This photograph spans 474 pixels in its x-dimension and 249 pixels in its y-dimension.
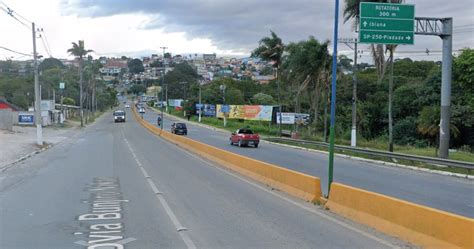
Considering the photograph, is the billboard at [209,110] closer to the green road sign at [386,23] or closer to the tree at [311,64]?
the tree at [311,64]

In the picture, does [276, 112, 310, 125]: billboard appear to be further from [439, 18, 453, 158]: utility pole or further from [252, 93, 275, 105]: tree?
[252, 93, 275, 105]: tree

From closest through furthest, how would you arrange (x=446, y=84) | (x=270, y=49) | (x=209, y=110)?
(x=446, y=84) < (x=270, y=49) < (x=209, y=110)

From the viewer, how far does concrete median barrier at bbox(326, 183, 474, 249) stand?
7848 mm

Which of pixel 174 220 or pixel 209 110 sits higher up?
pixel 209 110

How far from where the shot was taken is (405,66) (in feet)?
282

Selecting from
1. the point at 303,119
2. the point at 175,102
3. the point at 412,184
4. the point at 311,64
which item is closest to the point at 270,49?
the point at 311,64

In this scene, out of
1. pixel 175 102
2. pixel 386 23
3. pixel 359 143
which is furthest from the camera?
pixel 175 102

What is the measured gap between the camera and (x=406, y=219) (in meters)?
9.15

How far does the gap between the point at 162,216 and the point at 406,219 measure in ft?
16.8

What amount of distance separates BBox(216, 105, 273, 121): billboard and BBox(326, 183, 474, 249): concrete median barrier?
64.4 metres

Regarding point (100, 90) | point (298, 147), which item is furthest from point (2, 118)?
point (100, 90)

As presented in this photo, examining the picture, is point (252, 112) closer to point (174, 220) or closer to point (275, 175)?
point (275, 175)

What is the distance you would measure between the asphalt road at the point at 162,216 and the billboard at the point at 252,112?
186 feet

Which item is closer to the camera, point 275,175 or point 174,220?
point 174,220
